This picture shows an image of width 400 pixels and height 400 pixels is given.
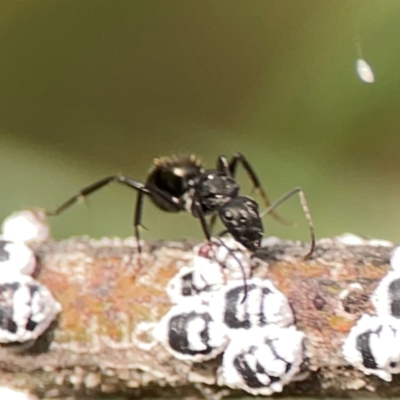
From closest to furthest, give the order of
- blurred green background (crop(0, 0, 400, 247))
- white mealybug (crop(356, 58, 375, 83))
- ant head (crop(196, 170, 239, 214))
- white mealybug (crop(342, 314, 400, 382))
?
1. white mealybug (crop(342, 314, 400, 382))
2. ant head (crop(196, 170, 239, 214))
3. white mealybug (crop(356, 58, 375, 83))
4. blurred green background (crop(0, 0, 400, 247))

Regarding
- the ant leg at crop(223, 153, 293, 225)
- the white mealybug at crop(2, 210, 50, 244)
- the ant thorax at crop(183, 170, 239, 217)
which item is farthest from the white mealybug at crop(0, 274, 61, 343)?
the ant leg at crop(223, 153, 293, 225)

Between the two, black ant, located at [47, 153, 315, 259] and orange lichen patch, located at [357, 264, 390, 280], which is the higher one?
black ant, located at [47, 153, 315, 259]

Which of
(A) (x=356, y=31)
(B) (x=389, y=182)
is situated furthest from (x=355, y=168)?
(A) (x=356, y=31)

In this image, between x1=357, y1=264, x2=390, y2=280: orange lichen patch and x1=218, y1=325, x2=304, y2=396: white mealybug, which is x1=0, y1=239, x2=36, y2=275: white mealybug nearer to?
x1=218, y1=325, x2=304, y2=396: white mealybug

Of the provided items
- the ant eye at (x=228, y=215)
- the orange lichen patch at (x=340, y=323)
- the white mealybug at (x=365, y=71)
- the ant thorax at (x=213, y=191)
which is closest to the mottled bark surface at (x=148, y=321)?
the orange lichen patch at (x=340, y=323)

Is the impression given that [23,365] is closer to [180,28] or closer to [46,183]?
[46,183]

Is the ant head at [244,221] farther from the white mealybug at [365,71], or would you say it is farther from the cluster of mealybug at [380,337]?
the white mealybug at [365,71]
